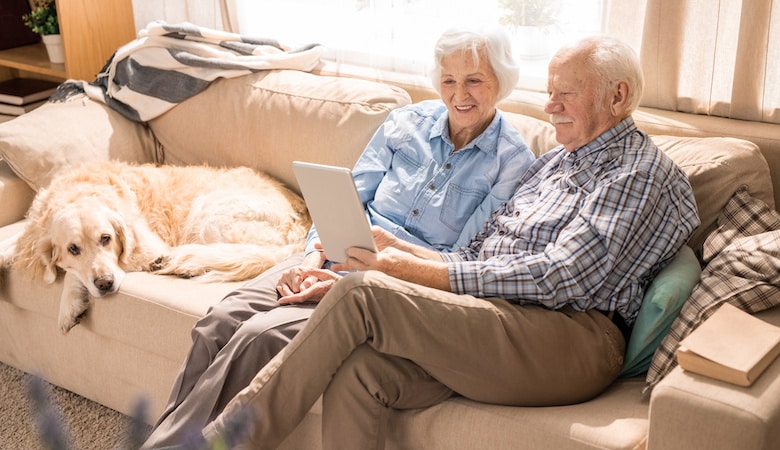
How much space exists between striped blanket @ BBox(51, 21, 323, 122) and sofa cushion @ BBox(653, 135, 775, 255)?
59.4 inches

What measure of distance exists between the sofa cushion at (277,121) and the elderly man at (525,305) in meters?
0.78

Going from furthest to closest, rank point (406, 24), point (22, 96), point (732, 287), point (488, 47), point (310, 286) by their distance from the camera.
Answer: point (22, 96) → point (406, 24) → point (488, 47) → point (310, 286) → point (732, 287)

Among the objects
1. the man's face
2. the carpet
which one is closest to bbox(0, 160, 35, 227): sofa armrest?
the carpet

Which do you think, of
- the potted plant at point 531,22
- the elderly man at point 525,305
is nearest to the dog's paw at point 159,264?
the elderly man at point 525,305

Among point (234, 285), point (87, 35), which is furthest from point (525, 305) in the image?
point (87, 35)

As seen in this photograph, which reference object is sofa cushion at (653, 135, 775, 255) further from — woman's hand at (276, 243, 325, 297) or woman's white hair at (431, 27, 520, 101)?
woman's hand at (276, 243, 325, 297)

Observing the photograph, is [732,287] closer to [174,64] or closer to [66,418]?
[66,418]

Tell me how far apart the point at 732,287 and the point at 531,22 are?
1221 mm

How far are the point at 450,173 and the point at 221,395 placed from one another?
84 centimetres

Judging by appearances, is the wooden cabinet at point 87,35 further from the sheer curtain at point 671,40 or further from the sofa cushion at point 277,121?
the sheer curtain at point 671,40

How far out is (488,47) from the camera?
7.07 feet

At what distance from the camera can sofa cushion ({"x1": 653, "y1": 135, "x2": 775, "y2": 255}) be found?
1948 millimetres

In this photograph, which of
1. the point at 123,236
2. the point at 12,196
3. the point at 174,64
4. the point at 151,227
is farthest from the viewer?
the point at 174,64

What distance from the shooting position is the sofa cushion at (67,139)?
2684mm
